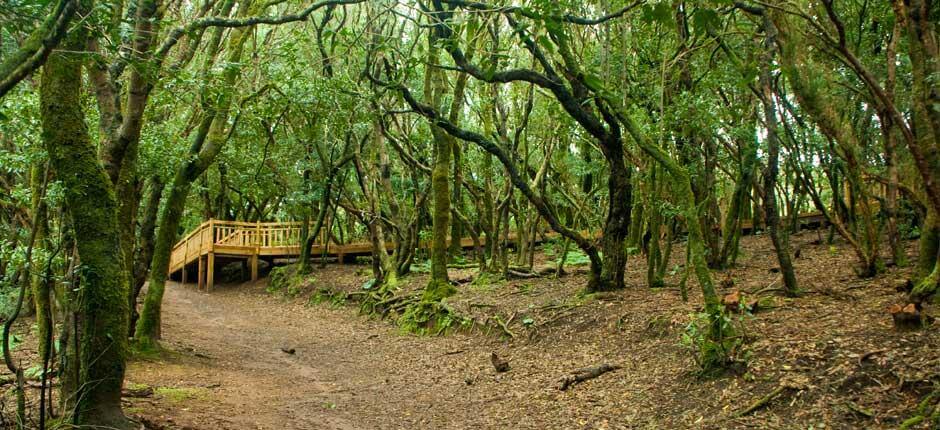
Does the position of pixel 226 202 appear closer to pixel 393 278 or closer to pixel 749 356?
pixel 393 278

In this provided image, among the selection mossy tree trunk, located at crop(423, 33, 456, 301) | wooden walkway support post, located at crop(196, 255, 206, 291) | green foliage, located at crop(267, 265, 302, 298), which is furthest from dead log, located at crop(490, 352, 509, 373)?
wooden walkway support post, located at crop(196, 255, 206, 291)

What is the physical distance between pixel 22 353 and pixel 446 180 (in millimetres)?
7324

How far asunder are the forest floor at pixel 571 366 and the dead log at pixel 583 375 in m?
0.08

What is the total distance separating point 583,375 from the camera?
22.6 ft

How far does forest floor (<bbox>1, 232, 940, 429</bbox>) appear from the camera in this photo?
4.73 m

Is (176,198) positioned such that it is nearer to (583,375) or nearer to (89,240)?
(89,240)

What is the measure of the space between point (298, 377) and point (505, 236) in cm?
593

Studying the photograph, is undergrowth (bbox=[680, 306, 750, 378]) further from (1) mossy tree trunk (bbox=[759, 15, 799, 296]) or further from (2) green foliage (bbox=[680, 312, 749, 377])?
(1) mossy tree trunk (bbox=[759, 15, 799, 296])

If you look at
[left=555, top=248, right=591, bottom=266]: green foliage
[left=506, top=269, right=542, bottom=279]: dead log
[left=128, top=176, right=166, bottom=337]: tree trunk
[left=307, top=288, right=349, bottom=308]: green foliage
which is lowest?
[left=307, top=288, right=349, bottom=308]: green foliage

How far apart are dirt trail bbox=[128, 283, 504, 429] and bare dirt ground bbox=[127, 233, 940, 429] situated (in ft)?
0.12

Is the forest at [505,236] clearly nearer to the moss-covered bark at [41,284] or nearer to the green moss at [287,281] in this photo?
the moss-covered bark at [41,284]

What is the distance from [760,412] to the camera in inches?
188

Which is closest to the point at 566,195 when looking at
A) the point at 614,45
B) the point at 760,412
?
the point at 614,45

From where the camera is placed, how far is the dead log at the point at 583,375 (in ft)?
22.3
